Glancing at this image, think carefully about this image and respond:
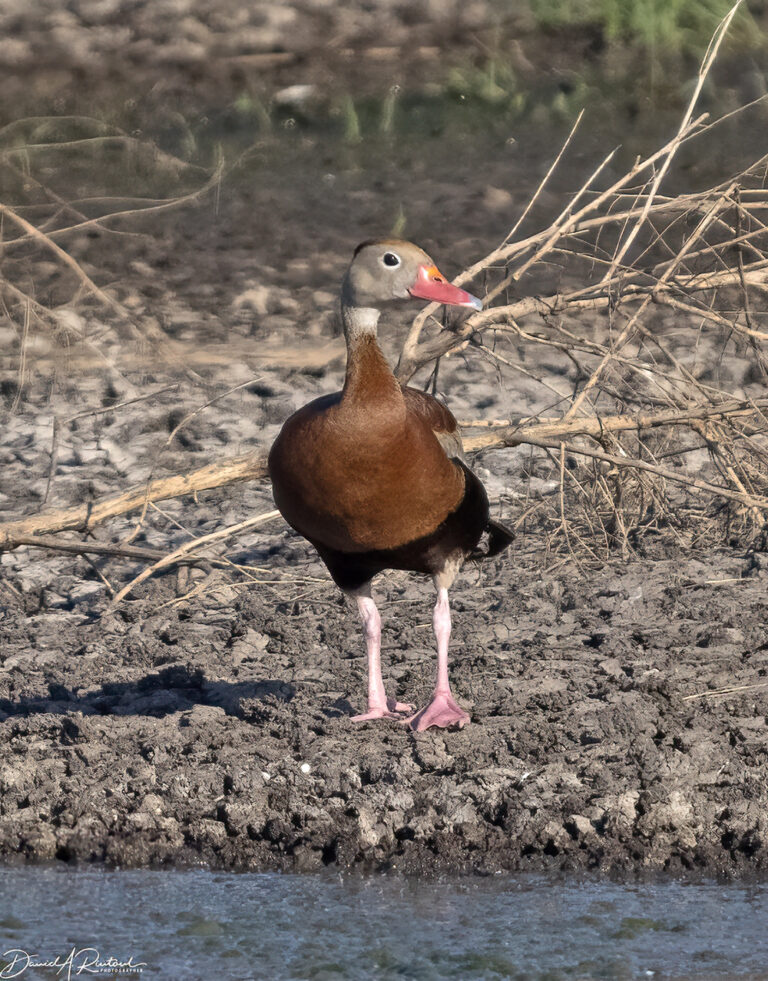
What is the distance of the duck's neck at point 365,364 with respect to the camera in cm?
446

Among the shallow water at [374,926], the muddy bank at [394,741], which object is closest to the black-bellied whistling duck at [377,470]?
the muddy bank at [394,741]

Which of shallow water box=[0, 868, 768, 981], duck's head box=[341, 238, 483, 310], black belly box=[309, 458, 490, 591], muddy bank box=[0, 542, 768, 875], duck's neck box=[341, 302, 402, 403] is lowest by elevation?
shallow water box=[0, 868, 768, 981]

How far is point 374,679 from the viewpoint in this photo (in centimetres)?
471

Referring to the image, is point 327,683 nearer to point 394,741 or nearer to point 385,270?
point 394,741

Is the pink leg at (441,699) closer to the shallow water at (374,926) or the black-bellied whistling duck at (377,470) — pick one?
the black-bellied whistling duck at (377,470)

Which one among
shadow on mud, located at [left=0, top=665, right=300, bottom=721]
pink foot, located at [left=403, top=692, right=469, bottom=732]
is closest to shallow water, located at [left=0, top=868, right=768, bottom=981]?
pink foot, located at [left=403, top=692, right=469, bottom=732]

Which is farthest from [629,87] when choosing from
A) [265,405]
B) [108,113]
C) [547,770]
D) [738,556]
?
[547,770]

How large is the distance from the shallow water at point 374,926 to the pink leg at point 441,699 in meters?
0.78

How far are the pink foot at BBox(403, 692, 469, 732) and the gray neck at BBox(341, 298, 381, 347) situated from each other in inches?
41.7

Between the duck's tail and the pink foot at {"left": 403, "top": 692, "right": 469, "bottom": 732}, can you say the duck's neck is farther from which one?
the pink foot at {"left": 403, "top": 692, "right": 469, "bottom": 732}

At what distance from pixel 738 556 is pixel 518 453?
5.05 feet

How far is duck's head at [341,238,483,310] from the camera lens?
452 cm

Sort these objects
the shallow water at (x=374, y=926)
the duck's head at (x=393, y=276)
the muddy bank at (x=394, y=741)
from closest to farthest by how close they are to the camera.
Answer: the shallow water at (x=374, y=926)
the muddy bank at (x=394, y=741)
the duck's head at (x=393, y=276)

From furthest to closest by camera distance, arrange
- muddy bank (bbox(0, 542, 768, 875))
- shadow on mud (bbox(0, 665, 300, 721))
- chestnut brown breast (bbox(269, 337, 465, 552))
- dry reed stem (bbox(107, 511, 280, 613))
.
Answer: dry reed stem (bbox(107, 511, 280, 613)) < shadow on mud (bbox(0, 665, 300, 721)) < chestnut brown breast (bbox(269, 337, 465, 552)) < muddy bank (bbox(0, 542, 768, 875))
